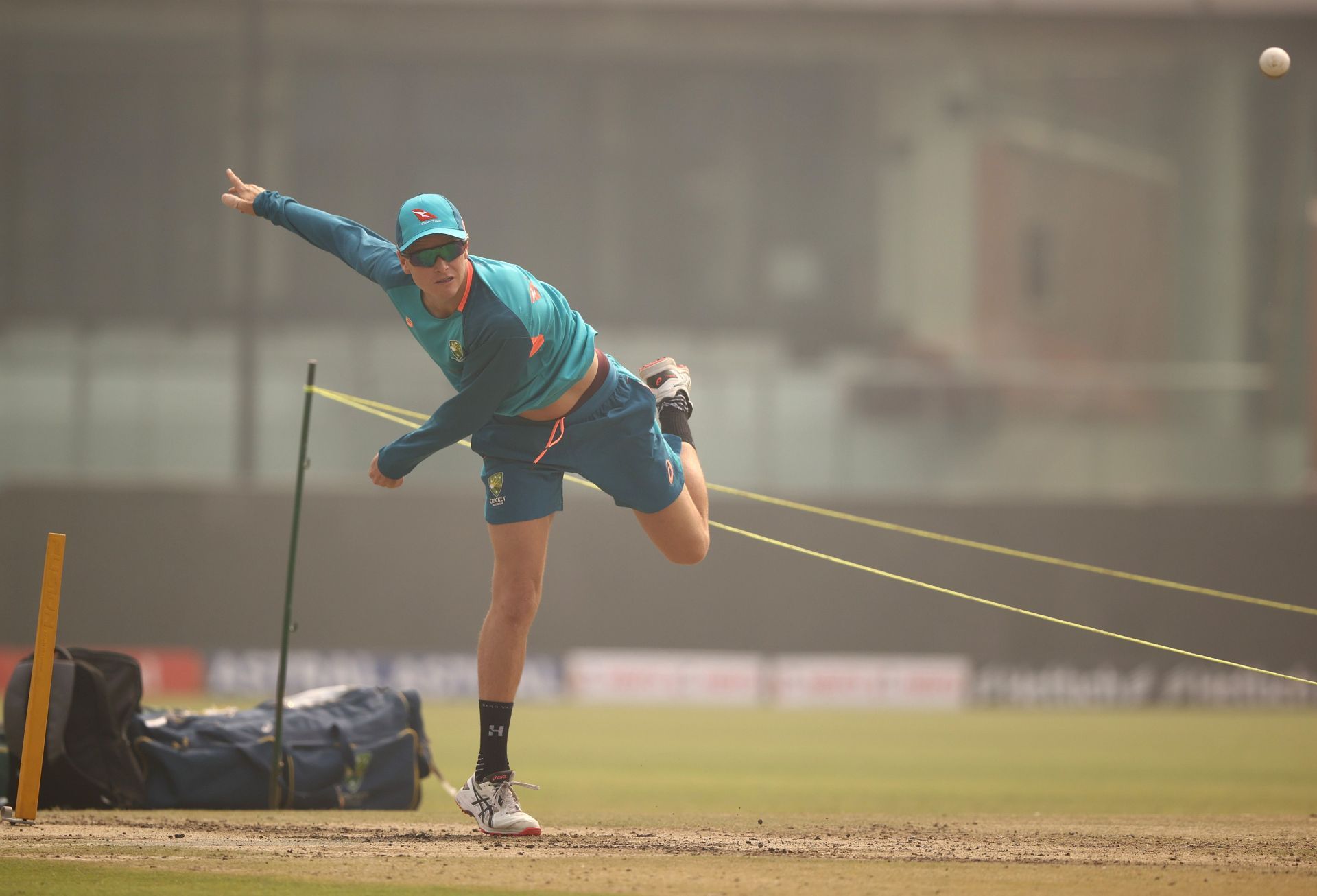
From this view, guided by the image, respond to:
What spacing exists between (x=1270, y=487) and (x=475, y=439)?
44.1 feet

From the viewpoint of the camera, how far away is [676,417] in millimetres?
5996

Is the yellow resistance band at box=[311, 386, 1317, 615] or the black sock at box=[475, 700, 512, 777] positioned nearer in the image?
the black sock at box=[475, 700, 512, 777]

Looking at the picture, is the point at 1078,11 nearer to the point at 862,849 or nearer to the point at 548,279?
the point at 548,279

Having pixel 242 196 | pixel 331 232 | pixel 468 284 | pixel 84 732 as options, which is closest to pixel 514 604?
pixel 468 284

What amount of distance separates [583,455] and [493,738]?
105 centimetres

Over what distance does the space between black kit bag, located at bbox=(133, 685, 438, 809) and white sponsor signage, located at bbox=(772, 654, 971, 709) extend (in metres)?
9.52

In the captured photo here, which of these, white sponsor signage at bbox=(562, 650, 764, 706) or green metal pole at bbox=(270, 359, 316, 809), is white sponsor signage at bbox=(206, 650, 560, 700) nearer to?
white sponsor signage at bbox=(562, 650, 764, 706)

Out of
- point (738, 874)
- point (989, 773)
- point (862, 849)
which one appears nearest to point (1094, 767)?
point (989, 773)

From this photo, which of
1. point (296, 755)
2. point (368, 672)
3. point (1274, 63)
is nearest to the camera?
point (296, 755)

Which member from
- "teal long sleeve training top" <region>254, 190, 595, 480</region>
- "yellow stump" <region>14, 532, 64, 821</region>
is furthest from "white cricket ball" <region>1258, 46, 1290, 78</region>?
"yellow stump" <region>14, 532, 64, 821</region>

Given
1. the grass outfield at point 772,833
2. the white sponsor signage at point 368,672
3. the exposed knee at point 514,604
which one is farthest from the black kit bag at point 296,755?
the white sponsor signage at point 368,672

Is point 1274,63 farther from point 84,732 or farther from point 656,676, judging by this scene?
point 656,676

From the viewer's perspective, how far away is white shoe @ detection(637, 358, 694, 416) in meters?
6.07

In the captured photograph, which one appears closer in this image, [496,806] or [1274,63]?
[496,806]
